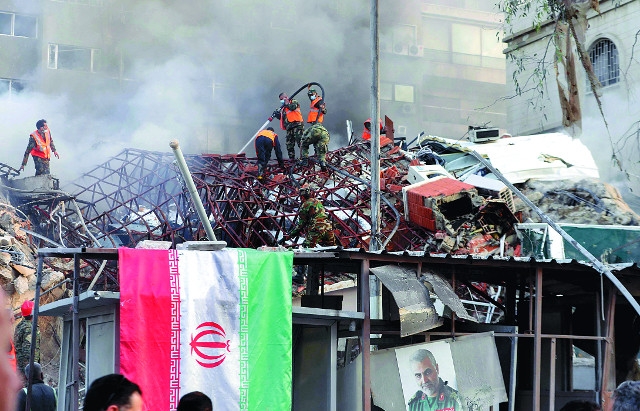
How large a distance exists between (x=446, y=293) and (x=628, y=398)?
21.4ft

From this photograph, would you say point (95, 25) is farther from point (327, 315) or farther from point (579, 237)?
point (327, 315)

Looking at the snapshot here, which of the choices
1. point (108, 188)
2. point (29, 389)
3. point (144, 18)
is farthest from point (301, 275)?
point (144, 18)

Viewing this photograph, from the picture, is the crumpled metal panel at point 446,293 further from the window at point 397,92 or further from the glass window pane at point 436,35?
the glass window pane at point 436,35

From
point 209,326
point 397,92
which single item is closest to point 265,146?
point 209,326

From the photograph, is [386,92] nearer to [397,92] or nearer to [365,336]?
[397,92]

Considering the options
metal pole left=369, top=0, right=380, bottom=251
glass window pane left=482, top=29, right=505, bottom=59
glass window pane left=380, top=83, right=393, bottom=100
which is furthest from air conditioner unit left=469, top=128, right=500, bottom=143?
glass window pane left=482, top=29, right=505, bottom=59

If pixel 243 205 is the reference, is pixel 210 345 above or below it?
below

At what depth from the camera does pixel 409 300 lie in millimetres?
10117

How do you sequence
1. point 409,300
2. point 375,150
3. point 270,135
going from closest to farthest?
point 409,300
point 375,150
point 270,135

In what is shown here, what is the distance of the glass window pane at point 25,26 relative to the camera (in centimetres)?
3431

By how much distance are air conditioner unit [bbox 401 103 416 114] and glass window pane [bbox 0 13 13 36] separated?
19012 mm

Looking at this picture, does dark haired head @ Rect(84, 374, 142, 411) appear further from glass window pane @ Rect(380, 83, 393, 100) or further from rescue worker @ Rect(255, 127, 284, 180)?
glass window pane @ Rect(380, 83, 393, 100)

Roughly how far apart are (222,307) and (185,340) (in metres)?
0.52

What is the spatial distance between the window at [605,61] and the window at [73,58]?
18.7 metres
